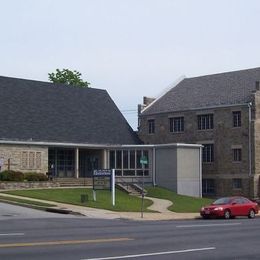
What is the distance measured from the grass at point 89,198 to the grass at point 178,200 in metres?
1.99

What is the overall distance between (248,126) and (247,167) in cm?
347

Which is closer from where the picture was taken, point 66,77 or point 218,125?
point 218,125

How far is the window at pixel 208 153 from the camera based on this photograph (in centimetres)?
5738

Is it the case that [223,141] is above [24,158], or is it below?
above

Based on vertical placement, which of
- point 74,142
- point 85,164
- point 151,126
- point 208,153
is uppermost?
point 151,126

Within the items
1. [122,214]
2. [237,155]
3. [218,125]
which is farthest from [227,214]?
[218,125]

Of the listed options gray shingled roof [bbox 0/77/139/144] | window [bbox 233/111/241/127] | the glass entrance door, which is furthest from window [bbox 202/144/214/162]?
the glass entrance door

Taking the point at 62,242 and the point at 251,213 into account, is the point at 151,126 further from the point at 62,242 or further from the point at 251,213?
the point at 62,242

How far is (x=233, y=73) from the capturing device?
61281 mm

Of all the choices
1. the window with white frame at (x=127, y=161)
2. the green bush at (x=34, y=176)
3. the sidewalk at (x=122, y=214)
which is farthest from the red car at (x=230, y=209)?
the window with white frame at (x=127, y=161)

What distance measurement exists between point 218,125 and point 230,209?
836 inches

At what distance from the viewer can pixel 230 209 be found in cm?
3631

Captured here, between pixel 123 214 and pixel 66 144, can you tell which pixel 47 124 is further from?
pixel 123 214

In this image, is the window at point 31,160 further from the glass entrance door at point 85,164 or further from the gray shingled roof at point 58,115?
the glass entrance door at point 85,164
